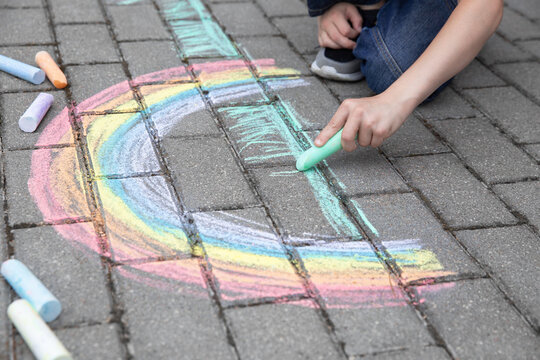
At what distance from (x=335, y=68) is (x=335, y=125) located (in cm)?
68

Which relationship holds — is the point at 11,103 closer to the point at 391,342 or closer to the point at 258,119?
the point at 258,119

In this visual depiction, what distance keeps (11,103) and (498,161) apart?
1.70m

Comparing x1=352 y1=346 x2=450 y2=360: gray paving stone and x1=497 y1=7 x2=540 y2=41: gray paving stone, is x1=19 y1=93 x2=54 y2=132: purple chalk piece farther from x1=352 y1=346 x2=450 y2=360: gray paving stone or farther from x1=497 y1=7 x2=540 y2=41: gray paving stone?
x1=497 y1=7 x2=540 y2=41: gray paving stone

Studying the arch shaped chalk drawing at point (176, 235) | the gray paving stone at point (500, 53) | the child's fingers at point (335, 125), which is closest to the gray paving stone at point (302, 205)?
the arch shaped chalk drawing at point (176, 235)

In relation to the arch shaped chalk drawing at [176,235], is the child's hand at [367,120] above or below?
above

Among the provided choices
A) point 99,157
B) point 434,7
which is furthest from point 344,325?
point 434,7

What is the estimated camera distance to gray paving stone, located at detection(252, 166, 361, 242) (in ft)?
5.42

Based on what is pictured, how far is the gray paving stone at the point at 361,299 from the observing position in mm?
1353

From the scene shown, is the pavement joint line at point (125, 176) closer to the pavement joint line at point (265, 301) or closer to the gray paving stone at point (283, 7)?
the pavement joint line at point (265, 301)

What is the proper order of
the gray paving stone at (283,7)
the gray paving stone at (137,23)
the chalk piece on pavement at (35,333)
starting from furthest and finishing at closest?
1. the gray paving stone at (283,7)
2. the gray paving stone at (137,23)
3. the chalk piece on pavement at (35,333)

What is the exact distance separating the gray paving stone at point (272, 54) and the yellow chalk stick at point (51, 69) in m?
0.76

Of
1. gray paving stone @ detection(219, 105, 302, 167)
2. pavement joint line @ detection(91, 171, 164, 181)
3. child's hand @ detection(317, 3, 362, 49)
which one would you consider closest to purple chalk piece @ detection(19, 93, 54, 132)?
pavement joint line @ detection(91, 171, 164, 181)

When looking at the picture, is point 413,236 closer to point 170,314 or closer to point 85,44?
point 170,314

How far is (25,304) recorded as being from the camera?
127cm
